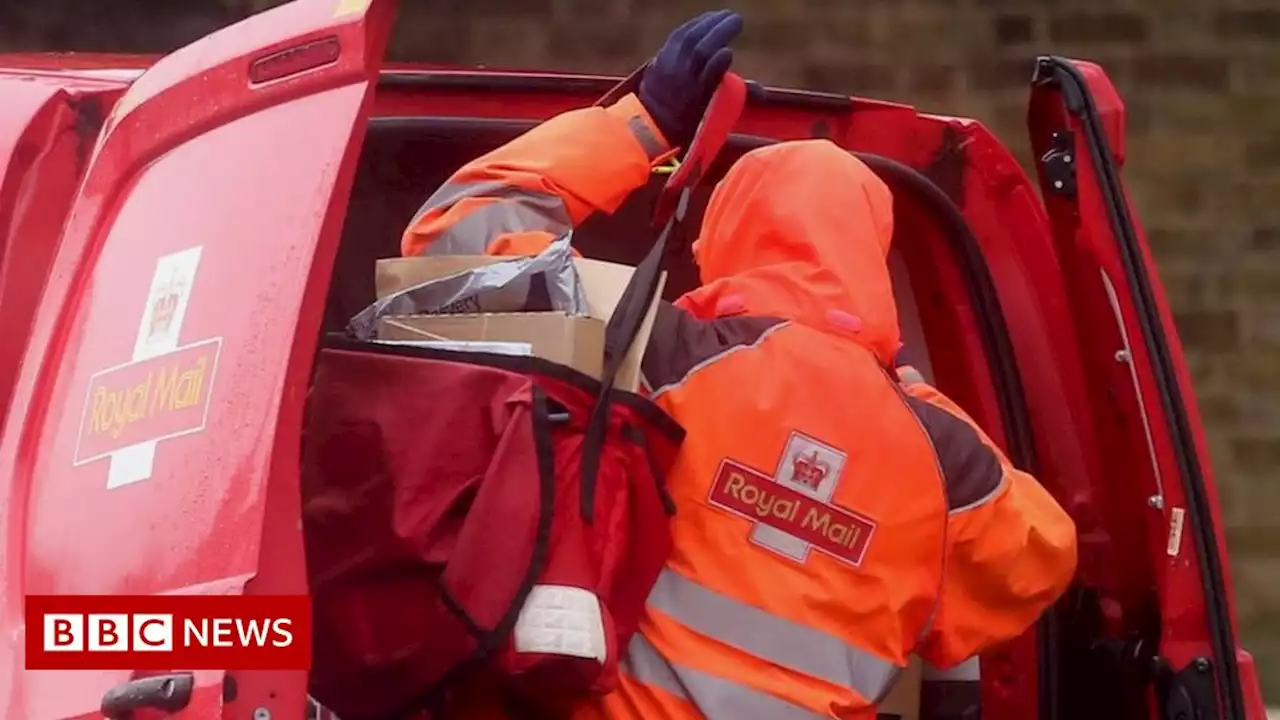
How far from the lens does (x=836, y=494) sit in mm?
1921

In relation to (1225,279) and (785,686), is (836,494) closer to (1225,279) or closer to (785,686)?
(785,686)

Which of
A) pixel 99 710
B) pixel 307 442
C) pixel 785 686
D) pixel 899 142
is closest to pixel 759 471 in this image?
pixel 785 686

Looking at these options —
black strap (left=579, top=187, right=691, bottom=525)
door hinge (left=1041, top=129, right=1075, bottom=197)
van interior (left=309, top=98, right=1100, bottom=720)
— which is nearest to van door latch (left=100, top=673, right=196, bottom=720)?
black strap (left=579, top=187, right=691, bottom=525)

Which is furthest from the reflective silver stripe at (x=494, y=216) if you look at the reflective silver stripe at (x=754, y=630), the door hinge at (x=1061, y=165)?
the door hinge at (x=1061, y=165)

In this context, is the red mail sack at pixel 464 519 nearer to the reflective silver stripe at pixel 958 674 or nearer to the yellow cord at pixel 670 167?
the yellow cord at pixel 670 167

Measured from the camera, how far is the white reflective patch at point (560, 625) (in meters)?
1.67

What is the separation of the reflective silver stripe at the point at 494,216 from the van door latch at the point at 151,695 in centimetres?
78

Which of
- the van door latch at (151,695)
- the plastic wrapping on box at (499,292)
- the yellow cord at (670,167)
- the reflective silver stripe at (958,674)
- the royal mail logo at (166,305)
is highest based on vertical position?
the yellow cord at (670,167)

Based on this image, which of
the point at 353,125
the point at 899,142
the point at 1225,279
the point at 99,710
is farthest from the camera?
the point at 1225,279

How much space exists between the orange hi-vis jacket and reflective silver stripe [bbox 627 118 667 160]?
21 cm

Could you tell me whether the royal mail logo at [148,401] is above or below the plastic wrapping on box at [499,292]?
below

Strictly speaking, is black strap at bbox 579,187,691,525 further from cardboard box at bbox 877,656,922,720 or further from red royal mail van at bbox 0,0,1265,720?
cardboard box at bbox 877,656,922,720

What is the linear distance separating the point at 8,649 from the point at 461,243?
756 millimetres

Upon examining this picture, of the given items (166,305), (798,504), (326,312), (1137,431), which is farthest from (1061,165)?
(166,305)
